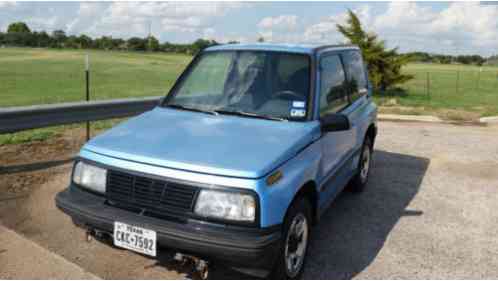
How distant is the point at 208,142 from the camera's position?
3.18 meters

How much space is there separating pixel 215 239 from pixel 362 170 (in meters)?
3.42

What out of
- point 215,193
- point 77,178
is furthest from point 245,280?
point 77,178

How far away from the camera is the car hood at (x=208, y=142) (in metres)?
2.88

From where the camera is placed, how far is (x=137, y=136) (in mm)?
3340

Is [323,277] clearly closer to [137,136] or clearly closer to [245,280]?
[245,280]

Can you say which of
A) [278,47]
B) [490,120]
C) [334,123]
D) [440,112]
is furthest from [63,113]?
[440,112]

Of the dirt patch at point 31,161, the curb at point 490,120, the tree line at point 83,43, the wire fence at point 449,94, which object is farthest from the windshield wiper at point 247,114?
the tree line at point 83,43

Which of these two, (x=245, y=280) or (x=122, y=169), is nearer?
(x=122, y=169)

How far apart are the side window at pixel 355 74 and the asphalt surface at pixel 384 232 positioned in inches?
51.8

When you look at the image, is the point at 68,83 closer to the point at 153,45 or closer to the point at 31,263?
the point at 31,263

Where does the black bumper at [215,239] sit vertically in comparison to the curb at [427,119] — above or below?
below

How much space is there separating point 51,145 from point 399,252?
5379mm

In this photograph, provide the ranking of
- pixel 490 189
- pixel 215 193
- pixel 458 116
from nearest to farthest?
pixel 215 193 → pixel 490 189 → pixel 458 116

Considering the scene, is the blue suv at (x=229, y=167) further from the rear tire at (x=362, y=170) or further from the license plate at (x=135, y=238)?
the rear tire at (x=362, y=170)
